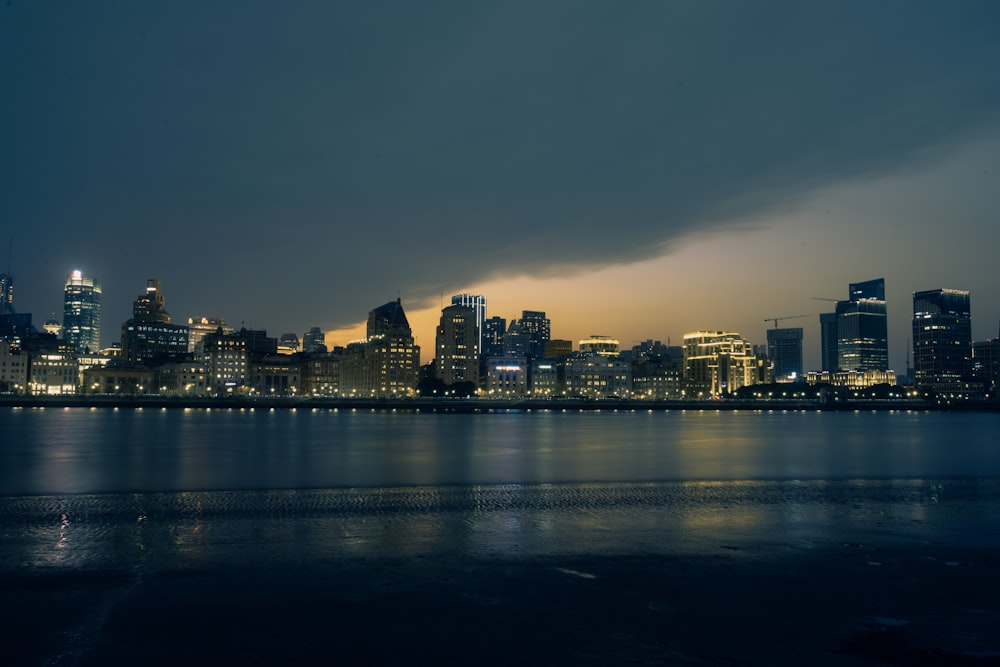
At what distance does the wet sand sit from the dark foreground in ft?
0.18

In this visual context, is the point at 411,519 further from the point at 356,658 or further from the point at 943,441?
the point at 943,441

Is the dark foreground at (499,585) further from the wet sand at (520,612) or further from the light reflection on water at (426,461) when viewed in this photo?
the light reflection on water at (426,461)

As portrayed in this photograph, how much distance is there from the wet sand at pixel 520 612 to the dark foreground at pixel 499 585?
0.18 ft

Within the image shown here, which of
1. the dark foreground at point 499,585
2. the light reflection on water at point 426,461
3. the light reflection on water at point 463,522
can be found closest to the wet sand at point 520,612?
the dark foreground at point 499,585

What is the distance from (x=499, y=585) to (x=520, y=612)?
208cm

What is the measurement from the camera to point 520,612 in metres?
14.7

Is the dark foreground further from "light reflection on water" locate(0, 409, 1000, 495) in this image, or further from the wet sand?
"light reflection on water" locate(0, 409, 1000, 495)

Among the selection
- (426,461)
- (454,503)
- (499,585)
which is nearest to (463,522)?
(454,503)

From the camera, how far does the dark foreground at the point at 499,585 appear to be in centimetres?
1266

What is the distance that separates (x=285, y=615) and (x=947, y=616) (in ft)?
41.1

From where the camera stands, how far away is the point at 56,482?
3706 centimetres

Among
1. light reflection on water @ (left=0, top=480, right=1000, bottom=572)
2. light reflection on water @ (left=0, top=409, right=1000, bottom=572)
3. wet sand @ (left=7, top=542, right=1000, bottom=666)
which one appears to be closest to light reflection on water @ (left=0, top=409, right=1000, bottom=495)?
light reflection on water @ (left=0, top=409, right=1000, bottom=572)

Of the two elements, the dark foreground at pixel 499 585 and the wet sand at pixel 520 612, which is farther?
the dark foreground at pixel 499 585

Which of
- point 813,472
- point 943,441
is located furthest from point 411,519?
point 943,441
